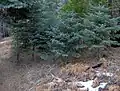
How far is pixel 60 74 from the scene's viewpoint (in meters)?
7.54

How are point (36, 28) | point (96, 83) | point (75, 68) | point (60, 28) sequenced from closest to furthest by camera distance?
1. point (96, 83)
2. point (75, 68)
3. point (60, 28)
4. point (36, 28)

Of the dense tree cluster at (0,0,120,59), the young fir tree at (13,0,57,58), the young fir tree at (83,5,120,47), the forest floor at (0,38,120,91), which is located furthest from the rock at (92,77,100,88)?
the young fir tree at (13,0,57,58)

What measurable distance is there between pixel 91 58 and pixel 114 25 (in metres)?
1.28

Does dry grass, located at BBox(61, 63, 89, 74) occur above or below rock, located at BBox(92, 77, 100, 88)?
above

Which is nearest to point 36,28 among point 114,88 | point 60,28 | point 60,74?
point 60,28

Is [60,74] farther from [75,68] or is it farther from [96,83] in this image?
[96,83]

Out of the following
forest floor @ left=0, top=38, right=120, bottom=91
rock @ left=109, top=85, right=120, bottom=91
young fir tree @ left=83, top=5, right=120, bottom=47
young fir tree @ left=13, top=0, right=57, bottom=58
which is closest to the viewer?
rock @ left=109, top=85, right=120, bottom=91

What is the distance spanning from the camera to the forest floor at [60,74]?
6836mm

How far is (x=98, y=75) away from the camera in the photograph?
7.01 metres

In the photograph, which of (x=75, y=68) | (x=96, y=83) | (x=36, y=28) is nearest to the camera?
(x=96, y=83)

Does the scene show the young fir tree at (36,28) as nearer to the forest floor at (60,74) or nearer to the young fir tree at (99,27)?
the forest floor at (60,74)

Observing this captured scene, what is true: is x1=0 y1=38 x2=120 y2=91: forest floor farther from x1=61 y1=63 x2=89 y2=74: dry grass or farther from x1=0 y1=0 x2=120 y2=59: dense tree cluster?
x1=0 y1=0 x2=120 y2=59: dense tree cluster

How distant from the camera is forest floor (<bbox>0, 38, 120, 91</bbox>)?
269 inches

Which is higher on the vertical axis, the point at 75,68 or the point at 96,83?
the point at 75,68
